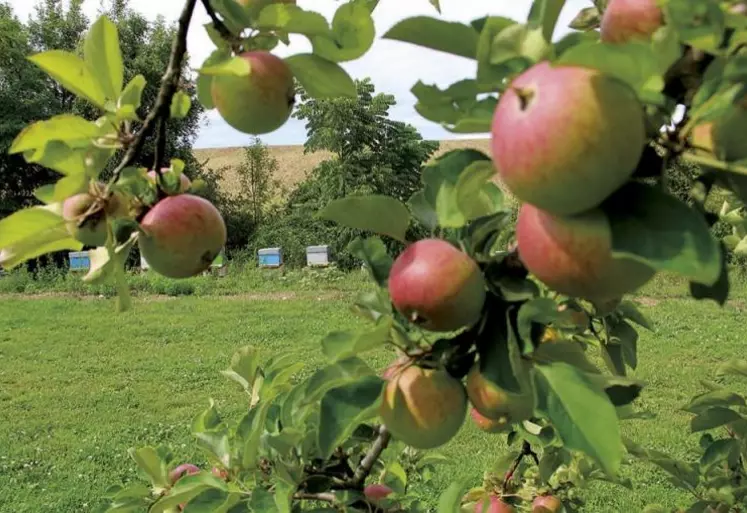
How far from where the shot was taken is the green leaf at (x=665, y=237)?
1.23 ft

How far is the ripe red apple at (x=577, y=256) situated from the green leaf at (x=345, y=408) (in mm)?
242

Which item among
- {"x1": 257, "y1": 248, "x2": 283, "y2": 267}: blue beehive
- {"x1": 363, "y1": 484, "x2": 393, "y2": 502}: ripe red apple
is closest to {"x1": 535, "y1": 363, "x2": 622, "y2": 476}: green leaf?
{"x1": 363, "y1": 484, "x2": 393, "y2": 502}: ripe red apple

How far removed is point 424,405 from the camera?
24.0 inches

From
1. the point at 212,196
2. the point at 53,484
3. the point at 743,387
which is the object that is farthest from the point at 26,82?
the point at 743,387

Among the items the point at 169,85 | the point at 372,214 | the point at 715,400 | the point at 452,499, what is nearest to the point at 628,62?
the point at 372,214

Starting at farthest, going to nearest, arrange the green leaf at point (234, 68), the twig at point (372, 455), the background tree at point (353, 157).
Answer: the background tree at point (353, 157)
the twig at point (372, 455)
the green leaf at point (234, 68)

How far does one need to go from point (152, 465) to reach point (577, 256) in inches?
34.5

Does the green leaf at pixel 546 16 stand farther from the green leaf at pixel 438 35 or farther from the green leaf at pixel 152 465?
the green leaf at pixel 152 465

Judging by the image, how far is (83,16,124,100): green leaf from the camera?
67 cm

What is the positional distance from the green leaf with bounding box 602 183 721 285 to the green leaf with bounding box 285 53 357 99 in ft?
1.15

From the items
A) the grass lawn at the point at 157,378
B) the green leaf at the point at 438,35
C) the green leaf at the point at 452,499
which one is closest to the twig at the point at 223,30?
the green leaf at the point at 438,35

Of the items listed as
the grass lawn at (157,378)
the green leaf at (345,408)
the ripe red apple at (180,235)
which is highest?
the ripe red apple at (180,235)

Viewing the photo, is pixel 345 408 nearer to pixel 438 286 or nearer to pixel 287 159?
pixel 438 286

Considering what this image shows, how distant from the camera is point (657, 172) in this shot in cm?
44
